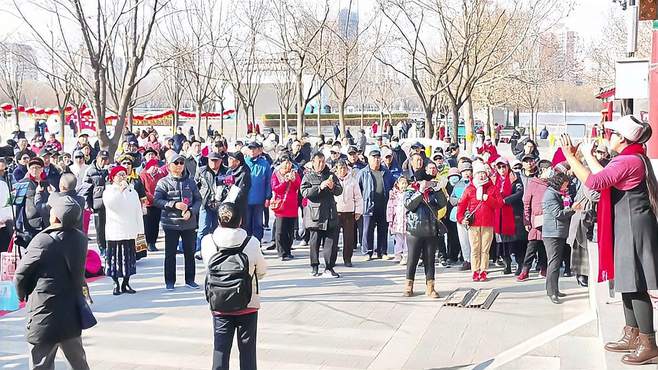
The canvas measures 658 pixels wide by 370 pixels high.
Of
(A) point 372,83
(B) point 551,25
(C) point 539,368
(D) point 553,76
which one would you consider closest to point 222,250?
(C) point 539,368

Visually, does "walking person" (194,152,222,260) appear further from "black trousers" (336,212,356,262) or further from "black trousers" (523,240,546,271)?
"black trousers" (523,240,546,271)

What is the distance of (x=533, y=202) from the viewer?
10273 millimetres

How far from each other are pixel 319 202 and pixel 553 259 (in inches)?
133

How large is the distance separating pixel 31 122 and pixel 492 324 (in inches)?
1998

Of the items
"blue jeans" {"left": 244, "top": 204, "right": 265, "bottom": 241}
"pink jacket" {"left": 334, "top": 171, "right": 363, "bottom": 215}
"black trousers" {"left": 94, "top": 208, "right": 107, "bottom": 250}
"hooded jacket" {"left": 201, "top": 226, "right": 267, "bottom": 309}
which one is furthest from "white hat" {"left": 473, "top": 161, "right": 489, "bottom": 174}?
"black trousers" {"left": 94, "top": 208, "right": 107, "bottom": 250}

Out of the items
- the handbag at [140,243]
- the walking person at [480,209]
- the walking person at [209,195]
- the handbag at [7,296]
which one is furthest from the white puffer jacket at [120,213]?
the walking person at [480,209]

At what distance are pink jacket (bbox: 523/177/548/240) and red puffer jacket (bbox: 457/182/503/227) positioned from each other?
1.34 feet

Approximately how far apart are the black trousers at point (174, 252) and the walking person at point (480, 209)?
3754 millimetres

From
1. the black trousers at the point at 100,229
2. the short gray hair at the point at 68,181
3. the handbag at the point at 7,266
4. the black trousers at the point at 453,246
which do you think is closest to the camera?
the handbag at the point at 7,266

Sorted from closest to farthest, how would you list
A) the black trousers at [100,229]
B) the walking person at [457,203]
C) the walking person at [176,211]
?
1. the walking person at [176,211]
2. the walking person at [457,203]
3. the black trousers at [100,229]

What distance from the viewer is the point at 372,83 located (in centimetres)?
5647

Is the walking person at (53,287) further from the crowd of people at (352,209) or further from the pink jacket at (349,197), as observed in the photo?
the pink jacket at (349,197)

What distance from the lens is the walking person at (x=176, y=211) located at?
10172 millimetres

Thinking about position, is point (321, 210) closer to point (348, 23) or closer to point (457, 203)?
point (457, 203)
